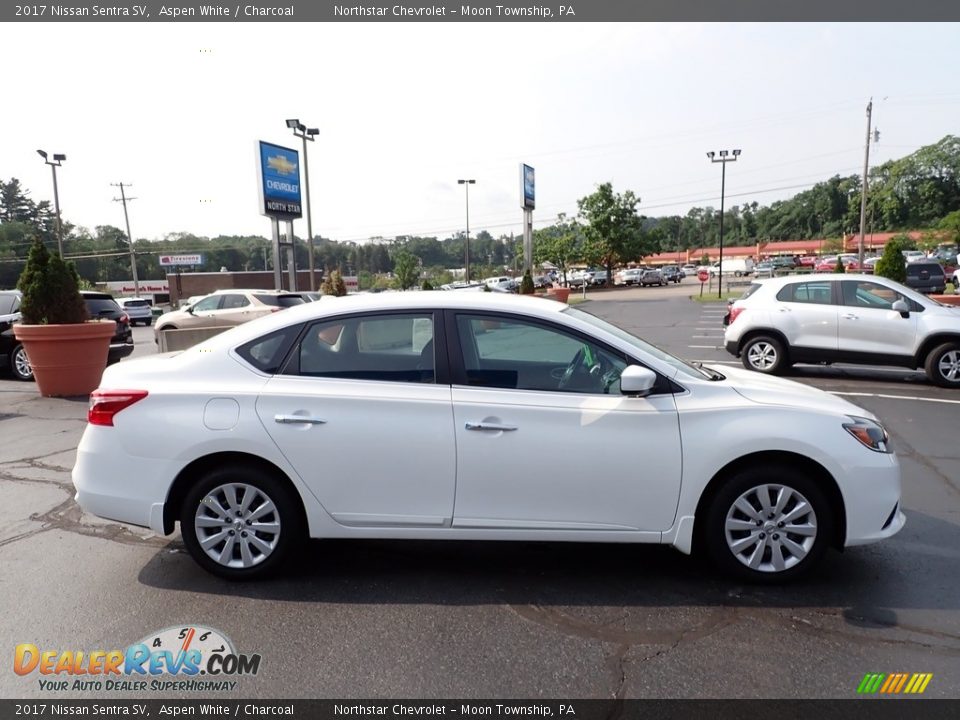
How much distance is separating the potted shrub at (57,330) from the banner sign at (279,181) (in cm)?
1529

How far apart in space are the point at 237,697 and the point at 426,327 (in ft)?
6.69

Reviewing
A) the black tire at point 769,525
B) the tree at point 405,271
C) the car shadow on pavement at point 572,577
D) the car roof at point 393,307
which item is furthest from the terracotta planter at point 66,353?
the tree at point 405,271

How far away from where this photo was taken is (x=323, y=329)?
3.88 meters

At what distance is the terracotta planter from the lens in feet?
30.4

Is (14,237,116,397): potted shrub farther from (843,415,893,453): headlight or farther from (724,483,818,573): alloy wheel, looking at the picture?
(843,415,893,453): headlight

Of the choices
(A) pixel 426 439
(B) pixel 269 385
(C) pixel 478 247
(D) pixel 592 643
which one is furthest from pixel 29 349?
(C) pixel 478 247

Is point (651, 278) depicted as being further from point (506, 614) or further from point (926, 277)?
point (506, 614)

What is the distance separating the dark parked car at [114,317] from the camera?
12102 mm

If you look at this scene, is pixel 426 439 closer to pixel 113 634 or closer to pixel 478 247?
pixel 113 634

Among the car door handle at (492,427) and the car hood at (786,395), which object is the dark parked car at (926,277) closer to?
the car hood at (786,395)

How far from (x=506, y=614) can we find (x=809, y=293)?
8.90 m

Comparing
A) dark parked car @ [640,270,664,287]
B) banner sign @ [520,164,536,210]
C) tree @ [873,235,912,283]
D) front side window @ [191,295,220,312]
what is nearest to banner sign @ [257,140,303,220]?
front side window @ [191,295,220,312]

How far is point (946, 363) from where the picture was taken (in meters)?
9.49

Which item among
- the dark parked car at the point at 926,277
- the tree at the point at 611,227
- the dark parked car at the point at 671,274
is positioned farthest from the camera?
the dark parked car at the point at 671,274
